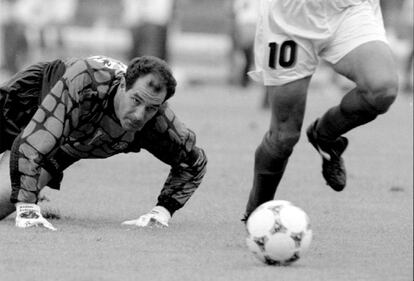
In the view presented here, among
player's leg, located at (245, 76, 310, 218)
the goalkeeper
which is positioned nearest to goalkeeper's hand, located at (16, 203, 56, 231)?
the goalkeeper

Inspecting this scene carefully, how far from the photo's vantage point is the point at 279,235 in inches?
253

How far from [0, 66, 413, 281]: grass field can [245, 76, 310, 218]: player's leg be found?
0.30 m

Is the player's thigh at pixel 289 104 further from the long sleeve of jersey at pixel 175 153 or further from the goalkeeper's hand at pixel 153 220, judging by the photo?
the goalkeeper's hand at pixel 153 220

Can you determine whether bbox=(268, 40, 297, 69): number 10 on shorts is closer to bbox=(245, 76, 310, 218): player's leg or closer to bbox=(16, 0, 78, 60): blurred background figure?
bbox=(245, 76, 310, 218): player's leg

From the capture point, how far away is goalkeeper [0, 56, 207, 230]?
7258 mm

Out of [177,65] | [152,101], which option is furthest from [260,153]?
[177,65]

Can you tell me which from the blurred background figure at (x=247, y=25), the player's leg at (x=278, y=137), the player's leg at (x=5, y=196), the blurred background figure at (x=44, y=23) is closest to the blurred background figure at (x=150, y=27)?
the blurred background figure at (x=247, y=25)

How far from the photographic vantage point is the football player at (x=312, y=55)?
24.5 ft

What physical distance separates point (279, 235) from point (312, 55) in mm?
1572

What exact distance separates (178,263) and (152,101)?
1047mm

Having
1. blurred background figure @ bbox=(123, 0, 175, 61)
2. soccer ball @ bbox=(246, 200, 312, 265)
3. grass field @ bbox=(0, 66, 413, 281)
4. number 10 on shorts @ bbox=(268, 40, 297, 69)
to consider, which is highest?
number 10 on shorts @ bbox=(268, 40, 297, 69)

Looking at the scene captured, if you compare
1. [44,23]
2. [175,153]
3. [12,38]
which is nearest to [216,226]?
[175,153]

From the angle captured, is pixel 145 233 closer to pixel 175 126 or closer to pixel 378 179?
pixel 175 126

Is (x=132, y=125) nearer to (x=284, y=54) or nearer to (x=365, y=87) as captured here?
(x=284, y=54)
